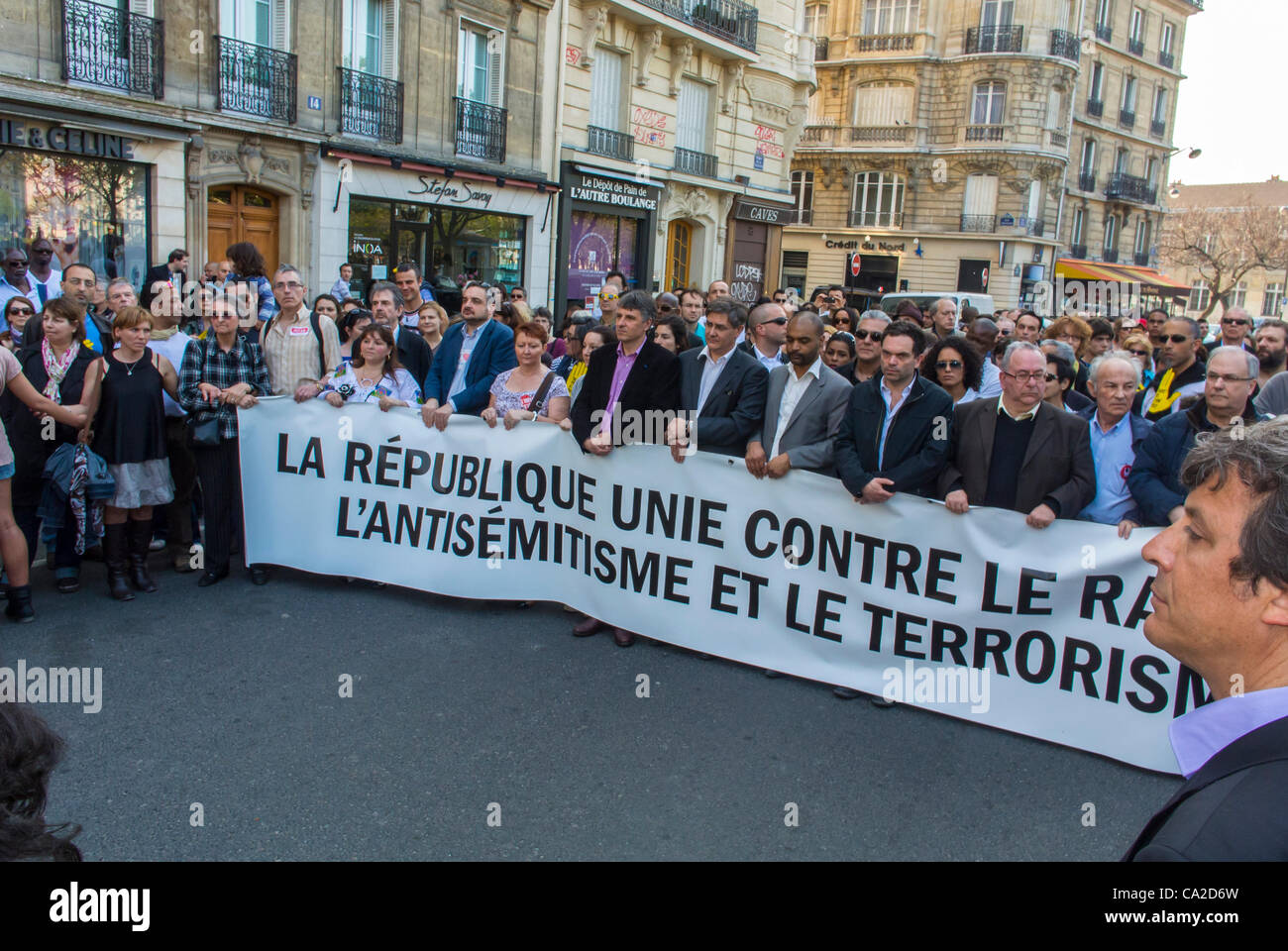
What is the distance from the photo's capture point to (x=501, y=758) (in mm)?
4488

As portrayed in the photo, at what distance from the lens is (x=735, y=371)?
6242 millimetres

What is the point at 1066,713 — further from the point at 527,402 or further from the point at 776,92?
the point at 776,92

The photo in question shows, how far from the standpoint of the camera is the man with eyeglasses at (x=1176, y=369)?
7520 millimetres

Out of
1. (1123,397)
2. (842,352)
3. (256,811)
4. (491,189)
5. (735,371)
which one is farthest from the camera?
(491,189)

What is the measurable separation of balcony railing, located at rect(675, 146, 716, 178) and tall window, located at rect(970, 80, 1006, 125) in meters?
24.7

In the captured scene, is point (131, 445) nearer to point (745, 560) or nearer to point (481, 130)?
point (745, 560)

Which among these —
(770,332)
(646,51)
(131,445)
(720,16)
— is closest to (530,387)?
(770,332)

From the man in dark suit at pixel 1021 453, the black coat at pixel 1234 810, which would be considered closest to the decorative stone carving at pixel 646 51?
the man in dark suit at pixel 1021 453

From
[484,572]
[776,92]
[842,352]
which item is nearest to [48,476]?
[484,572]

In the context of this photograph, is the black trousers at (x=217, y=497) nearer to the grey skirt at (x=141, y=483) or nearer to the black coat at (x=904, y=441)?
the grey skirt at (x=141, y=483)

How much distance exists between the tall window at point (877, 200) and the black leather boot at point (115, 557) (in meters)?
46.6

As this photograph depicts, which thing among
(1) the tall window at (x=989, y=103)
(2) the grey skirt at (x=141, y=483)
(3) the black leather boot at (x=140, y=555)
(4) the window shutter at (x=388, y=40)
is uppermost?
(1) the tall window at (x=989, y=103)

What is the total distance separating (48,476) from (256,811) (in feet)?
11.9

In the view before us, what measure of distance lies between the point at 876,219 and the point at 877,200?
3.04 feet
